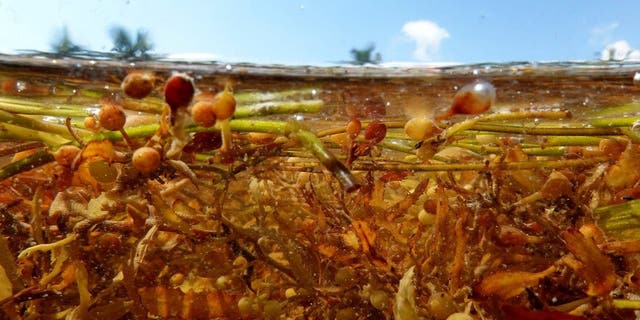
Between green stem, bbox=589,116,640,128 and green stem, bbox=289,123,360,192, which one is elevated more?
green stem, bbox=289,123,360,192

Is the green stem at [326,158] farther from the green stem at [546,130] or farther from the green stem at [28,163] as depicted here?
the green stem at [546,130]

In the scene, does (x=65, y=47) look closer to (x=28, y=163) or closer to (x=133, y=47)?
(x=133, y=47)

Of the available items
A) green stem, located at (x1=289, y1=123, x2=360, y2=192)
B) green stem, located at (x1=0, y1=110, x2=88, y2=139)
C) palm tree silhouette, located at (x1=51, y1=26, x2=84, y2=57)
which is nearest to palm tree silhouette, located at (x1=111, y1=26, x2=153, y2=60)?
palm tree silhouette, located at (x1=51, y1=26, x2=84, y2=57)

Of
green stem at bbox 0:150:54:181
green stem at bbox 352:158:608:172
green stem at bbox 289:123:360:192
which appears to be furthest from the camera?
green stem at bbox 352:158:608:172

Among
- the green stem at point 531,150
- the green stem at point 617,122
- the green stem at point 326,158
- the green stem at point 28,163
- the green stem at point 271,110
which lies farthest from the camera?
the green stem at point 617,122

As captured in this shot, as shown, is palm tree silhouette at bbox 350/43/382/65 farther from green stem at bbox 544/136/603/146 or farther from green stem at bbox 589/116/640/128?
green stem at bbox 589/116/640/128

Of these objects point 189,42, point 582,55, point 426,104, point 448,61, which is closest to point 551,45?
point 582,55

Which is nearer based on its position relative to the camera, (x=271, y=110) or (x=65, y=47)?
(x=271, y=110)

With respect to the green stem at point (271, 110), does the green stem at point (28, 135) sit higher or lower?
lower

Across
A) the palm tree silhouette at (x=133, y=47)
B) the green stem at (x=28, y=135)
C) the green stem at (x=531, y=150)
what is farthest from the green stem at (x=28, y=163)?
the green stem at (x=531, y=150)

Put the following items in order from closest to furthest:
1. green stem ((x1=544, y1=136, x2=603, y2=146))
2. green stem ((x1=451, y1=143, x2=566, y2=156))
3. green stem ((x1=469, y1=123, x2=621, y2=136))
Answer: green stem ((x1=469, y1=123, x2=621, y2=136)), green stem ((x1=544, y1=136, x2=603, y2=146)), green stem ((x1=451, y1=143, x2=566, y2=156))

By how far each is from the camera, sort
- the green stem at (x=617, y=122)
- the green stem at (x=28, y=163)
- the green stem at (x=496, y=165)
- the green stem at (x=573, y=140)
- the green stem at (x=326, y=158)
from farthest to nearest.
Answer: the green stem at (x=617, y=122), the green stem at (x=573, y=140), the green stem at (x=496, y=165), the green stem at (x=28, y=163), the green stem at (x=326, y=158)

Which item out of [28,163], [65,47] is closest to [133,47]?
[65,47]
